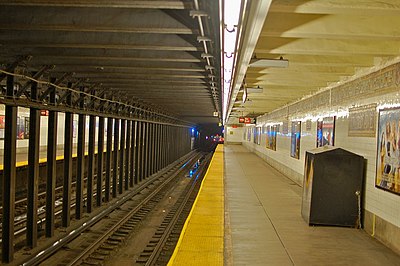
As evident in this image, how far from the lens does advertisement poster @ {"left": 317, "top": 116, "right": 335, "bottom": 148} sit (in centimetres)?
909

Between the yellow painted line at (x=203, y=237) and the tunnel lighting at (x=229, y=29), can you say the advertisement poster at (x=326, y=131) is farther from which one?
the tunnel lighting at (x=229, y=29)

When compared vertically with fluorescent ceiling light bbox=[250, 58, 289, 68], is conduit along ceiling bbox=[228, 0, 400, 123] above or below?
above

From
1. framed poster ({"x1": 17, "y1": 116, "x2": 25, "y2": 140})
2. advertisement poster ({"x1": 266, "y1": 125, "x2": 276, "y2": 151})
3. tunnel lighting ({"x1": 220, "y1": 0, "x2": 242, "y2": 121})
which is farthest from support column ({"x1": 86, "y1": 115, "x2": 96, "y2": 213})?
advertisement poster ({"x1": 266, "y1": 125, "x2": 276, "y2": 151})

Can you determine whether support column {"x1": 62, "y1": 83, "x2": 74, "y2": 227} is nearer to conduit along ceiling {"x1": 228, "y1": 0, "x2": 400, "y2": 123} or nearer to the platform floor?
the platform floor

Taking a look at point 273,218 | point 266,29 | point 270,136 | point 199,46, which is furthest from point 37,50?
point 270,136

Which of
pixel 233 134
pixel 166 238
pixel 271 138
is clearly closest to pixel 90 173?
pixel 166 238

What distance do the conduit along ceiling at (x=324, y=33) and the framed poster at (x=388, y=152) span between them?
91cm

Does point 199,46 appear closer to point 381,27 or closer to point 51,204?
point 381,27

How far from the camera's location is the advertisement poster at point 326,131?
909 cm

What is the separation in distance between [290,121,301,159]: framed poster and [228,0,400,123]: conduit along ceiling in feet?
15.6

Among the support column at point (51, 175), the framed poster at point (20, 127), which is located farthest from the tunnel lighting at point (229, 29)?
the framed poster at point (20, 127)

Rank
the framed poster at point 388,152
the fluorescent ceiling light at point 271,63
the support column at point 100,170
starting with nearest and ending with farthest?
the framed poster at point 388,152 → the fluorescent ceiling light at point 271,63 → the support column at point 100,170

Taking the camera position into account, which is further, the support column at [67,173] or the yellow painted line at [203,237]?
the support column at [67,173]

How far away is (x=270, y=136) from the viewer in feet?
72.2
